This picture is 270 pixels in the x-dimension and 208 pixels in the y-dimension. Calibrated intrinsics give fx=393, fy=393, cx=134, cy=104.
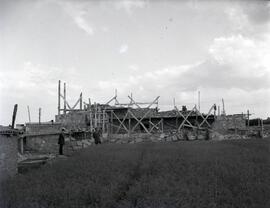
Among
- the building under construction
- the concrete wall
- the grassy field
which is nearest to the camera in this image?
the grassy field

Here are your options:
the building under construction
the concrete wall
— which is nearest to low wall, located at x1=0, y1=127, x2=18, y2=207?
the concrete wall

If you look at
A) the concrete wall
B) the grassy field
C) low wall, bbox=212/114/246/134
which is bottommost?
the grassy field

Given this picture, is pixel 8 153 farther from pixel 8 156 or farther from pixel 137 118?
pixel 137 118

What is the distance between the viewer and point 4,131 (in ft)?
37.6

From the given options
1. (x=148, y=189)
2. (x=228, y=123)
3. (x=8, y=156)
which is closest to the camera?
(x=148, y=189)

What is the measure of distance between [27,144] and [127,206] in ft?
53.7

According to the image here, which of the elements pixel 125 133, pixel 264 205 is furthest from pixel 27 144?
pixel 125 133

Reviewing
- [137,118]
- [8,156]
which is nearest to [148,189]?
[8,156]

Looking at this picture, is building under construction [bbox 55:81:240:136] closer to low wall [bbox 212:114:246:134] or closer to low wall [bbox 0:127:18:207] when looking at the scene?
low wall [bbox 212:114:246:134]

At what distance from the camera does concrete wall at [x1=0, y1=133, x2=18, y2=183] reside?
11.3 meters

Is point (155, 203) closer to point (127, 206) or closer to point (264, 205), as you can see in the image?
point (127, 206)

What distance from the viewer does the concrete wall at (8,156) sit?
11.3m

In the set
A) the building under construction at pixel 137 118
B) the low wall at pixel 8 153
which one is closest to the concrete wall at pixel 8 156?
the low wall at pixel 8 153

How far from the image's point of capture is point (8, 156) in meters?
11.6
